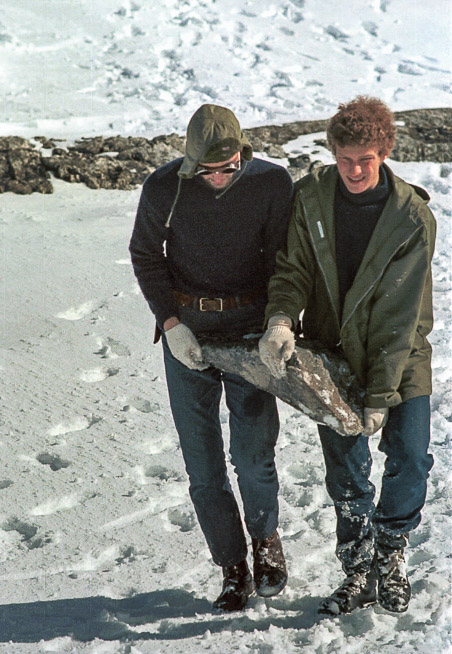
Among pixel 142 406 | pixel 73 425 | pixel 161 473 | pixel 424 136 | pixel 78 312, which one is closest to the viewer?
pixel 161 473

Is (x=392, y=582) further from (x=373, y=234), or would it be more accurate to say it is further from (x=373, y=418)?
(x=373, y=234)

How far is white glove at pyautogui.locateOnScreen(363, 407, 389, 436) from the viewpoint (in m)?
2.79

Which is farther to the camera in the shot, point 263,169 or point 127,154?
point 127,154

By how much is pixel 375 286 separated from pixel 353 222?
25cm

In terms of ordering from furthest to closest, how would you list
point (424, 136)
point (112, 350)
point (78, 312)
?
point (424, 136) → point (78, 312) → point (112, 350)

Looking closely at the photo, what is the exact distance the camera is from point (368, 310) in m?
2.81

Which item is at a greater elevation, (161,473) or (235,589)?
(235,589)

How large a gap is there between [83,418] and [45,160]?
4963 millimetres

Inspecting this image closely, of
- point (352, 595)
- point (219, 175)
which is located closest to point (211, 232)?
point (219, 175)

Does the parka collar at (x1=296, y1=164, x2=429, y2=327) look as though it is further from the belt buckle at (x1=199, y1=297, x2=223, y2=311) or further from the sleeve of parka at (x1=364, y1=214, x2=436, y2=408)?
the belt buckle at (x1=199, y1=297, x2=223, y2=311)

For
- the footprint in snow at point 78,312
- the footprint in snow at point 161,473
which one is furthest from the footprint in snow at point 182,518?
the footprint in snow at point 78,312

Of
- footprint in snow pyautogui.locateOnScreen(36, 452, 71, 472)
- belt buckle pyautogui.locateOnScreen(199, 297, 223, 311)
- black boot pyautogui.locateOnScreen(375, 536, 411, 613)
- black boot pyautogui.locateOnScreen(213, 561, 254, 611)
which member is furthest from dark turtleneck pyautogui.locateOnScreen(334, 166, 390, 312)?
footprint in snow pyautogui.locateOnScreen(36, 452, 71, 472)

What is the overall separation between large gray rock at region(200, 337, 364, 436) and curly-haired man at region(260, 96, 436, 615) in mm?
52

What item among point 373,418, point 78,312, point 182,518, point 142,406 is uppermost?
point 373,418
